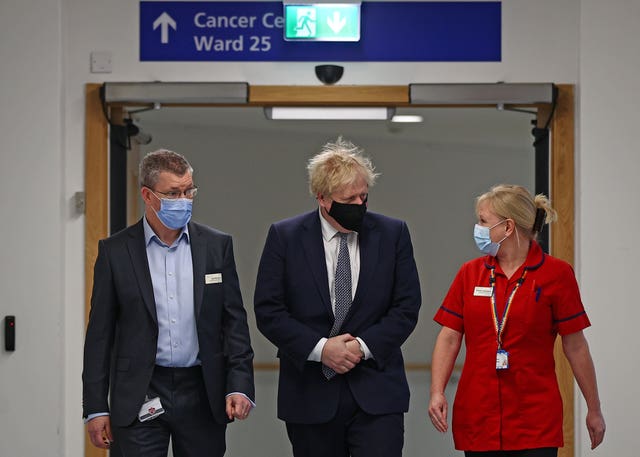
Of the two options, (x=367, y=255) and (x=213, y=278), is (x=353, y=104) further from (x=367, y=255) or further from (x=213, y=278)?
(x=213, y=278)

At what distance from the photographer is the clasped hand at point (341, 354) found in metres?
3.32

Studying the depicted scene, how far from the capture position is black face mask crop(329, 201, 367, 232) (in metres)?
3.41

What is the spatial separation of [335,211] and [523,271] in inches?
27.1

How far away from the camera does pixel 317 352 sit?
11.0 ft

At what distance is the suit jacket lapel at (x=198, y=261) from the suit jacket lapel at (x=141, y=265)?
144mm

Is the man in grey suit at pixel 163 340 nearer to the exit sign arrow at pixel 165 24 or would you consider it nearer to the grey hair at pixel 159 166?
the grey hair at pixel 159 166

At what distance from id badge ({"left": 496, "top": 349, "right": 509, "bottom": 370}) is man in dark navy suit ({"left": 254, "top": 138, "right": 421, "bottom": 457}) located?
1.19 feet

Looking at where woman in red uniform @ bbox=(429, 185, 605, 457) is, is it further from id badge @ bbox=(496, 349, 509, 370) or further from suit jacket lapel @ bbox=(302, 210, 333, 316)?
suit jacket lapel @ bbox=(302, 210, 333, 316)

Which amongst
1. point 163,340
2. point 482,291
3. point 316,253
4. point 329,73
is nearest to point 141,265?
point 163,340

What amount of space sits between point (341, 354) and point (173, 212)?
75 centimetres

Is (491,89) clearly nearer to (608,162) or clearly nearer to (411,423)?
(608,162)

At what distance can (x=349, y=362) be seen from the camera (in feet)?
10.9

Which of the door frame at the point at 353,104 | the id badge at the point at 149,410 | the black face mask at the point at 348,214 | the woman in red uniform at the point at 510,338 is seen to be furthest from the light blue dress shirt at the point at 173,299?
the door frame at the point at 353,104

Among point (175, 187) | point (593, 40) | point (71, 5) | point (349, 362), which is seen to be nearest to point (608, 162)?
point (593, 40)
